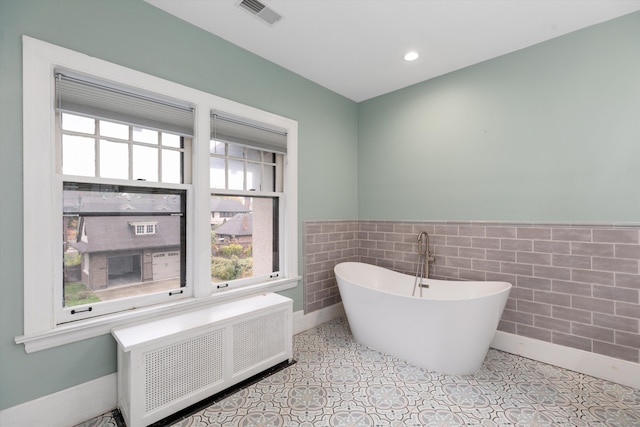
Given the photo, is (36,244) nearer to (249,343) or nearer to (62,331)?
(62,331)

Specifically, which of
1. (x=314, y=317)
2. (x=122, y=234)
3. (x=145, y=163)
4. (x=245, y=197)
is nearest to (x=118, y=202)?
(x=122, y=234)

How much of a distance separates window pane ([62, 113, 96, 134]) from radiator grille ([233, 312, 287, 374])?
1.72 meters

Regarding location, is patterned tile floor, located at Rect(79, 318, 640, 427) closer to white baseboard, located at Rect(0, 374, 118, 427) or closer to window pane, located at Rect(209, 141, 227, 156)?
white baseboard, located at Rect(0, 374, 118, 427)

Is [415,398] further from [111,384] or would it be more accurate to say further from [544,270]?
[111,384]

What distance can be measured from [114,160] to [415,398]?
2761 millimetres

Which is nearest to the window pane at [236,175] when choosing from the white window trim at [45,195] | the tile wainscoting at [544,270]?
the white window trim at [45,195]

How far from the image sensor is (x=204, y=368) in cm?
203

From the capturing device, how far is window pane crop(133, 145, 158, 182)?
84.0 inches

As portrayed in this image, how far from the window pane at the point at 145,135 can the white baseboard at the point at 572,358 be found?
3.57m

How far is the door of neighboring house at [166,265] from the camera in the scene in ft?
7.38

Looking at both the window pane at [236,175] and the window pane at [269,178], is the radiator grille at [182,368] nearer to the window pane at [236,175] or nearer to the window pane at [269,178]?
the window pane at [236,175]

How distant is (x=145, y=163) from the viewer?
218 cm

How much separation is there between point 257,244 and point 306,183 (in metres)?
0.89

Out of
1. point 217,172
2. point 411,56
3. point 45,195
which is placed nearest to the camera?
point 45,195
